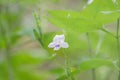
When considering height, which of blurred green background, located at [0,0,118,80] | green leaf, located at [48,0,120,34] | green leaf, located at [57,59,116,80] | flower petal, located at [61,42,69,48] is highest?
green leaf, located at [48,0,120,34]

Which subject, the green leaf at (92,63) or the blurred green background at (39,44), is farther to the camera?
the blurred green background at (39,44)

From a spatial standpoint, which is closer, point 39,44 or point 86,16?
point 86,16

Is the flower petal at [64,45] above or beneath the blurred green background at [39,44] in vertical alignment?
above

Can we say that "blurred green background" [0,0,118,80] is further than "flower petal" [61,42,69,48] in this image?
Yes

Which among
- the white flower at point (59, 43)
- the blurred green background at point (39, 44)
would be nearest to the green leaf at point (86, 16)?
the white flower at point (59, 43)

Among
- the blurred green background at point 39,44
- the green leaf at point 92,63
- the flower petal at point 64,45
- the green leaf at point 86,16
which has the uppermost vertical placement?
the green leaf at point 86,16

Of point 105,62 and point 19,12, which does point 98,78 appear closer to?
point 19,12

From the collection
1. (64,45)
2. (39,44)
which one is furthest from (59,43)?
(39,44)

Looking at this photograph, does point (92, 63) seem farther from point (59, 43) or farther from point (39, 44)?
point (39, 44)

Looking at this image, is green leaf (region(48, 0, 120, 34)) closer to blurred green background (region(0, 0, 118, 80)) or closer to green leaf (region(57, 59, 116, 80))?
green leaf (region(57, 59, 116, 80))

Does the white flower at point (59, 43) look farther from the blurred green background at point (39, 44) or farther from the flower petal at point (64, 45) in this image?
the blurred green background at point (39, 44)

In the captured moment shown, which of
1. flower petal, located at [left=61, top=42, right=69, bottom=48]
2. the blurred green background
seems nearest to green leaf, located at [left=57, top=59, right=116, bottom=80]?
flower petal, located at [left=61, top=42, right=69, bottom=48]

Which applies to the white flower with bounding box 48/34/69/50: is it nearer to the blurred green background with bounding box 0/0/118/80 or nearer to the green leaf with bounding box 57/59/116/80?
the green leaf with bounding box 57/59/116/80

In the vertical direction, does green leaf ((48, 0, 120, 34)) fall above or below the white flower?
above
